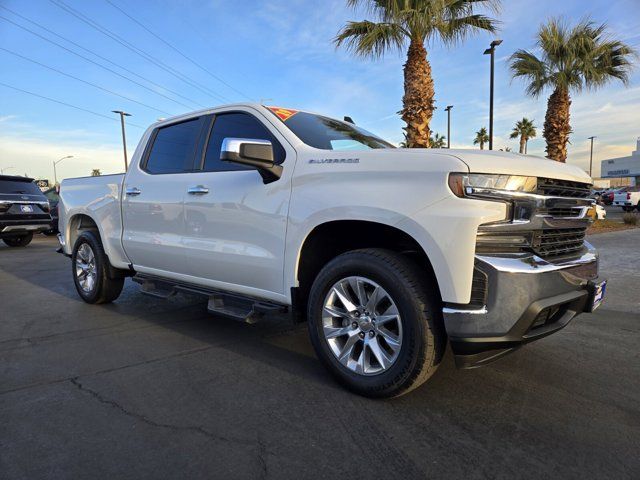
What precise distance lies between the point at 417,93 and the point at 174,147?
31.8ft

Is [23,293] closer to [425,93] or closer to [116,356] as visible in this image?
[116,356]

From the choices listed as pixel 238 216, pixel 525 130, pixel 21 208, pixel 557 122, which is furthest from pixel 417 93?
pixel 525 130

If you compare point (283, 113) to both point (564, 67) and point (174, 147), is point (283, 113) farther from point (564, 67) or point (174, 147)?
point (564, 67)

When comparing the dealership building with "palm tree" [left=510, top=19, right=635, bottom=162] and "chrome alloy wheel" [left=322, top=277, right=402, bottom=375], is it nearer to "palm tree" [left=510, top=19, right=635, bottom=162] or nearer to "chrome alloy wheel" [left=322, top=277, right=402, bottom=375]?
"palm tree" [left=510, top=19, right=635, bottom=162]

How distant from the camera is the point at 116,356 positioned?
3.86 m

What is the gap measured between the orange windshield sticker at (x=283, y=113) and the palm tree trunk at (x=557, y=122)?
16517 millimetres

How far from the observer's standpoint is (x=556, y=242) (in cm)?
285

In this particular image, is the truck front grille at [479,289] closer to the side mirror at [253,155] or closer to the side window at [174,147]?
the side mirror at [253,155]

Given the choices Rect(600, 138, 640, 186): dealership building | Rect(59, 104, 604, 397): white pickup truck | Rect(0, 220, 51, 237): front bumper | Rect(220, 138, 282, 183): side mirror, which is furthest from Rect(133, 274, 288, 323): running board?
Rect(600, 138, 640, 186): dealership building

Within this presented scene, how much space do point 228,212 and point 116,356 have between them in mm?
1505

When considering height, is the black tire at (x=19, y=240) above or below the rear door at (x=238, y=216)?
below

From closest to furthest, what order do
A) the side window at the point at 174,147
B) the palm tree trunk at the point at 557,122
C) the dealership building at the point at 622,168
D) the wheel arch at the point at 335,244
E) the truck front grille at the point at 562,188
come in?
the truck front grille at the point at 562,188 → the wheel arch at the point at 335,244 → the side window at the point at 174,147 → the palm tree trunk at the point at 557,122 → the dealership building at the point at 622,168

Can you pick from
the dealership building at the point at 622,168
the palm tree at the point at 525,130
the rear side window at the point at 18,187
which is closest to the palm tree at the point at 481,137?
the palm tree at the point at 525,130

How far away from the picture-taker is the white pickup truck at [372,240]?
2.53 metres
